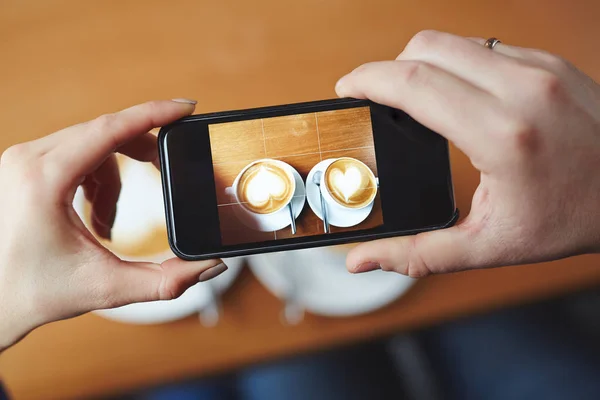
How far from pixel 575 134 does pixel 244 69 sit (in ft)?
1.22

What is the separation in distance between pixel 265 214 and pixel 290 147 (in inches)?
2.3

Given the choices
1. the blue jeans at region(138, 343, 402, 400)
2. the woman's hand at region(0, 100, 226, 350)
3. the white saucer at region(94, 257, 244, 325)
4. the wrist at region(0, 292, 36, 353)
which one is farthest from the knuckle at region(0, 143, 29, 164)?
the blue jeans at region(138, 343, 402, 400)

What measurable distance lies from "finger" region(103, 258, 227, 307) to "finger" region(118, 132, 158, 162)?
17 centimetres

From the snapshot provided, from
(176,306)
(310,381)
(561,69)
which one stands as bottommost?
(310,381)

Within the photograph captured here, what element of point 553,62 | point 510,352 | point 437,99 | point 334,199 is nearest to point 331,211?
point 334,199

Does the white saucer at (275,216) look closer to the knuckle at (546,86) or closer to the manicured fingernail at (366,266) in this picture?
the manicured fingernail at (366,266)

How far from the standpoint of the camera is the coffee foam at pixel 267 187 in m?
0.41

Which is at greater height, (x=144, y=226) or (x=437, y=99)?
(x=437, y=99)

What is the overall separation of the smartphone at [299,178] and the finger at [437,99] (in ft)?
0.06

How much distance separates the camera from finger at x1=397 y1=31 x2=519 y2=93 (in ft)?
1.26

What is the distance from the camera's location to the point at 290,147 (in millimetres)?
411

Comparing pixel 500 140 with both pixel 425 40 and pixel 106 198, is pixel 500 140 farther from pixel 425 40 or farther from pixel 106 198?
pixel 106 198

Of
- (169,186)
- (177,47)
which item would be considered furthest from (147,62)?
(169,186)

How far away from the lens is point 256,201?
0.41 m
